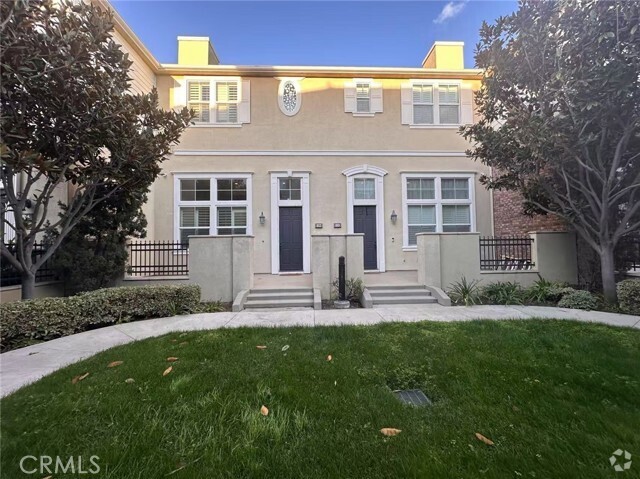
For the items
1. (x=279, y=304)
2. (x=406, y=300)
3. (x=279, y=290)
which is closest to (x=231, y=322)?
(x=279, y=304)

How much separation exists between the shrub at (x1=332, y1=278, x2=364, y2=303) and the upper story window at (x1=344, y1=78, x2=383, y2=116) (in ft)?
21.4

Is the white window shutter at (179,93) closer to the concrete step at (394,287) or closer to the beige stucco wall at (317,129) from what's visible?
the beige stucco wall at (317,129)

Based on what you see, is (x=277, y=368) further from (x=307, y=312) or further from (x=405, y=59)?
→ (x=405, y=59)

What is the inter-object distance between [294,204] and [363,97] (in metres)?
4.65

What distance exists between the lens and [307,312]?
710 centimetres

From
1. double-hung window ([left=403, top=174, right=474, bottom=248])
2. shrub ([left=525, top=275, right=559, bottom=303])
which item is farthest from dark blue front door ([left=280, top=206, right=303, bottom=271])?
shrub ([left=525, top=275, right=559, bottom=303])

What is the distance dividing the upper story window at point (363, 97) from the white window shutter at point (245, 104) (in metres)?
3.44

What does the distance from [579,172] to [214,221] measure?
Result: 10.5 m

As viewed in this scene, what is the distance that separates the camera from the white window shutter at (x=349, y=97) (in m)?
11.7

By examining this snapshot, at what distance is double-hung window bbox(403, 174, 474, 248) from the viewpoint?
38.5 ft

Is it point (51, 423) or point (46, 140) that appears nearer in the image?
point (51, 423)

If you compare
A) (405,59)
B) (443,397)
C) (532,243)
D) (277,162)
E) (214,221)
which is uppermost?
(405,59)

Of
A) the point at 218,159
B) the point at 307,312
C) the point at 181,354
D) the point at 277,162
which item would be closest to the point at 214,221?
the point at 218,159

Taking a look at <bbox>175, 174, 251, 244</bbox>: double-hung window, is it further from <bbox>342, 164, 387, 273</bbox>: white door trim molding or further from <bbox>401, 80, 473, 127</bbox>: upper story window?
<bbox>401, 80, 473, 127</bbox>: upper story window
